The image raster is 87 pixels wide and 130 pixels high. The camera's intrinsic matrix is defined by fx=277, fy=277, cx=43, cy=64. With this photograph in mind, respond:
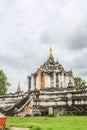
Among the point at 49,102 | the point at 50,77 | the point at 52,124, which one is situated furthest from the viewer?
the point at 50,77

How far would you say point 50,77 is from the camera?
5703 centimetres

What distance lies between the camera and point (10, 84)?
66.1m

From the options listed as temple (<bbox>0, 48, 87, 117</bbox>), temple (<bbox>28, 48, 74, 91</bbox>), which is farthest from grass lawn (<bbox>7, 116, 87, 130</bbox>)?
temple (<bbox>28, 48, 74, 91</bbox>)

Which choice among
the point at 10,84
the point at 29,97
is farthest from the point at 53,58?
the point at 29,97

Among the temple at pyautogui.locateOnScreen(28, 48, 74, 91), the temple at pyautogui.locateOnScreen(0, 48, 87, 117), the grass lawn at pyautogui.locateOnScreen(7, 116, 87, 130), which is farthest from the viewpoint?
the temple at pyautogui.locateOnScreen(28, 48, 74, 91)

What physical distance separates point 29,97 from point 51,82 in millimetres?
14435

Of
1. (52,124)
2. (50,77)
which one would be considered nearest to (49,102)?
(50,77)

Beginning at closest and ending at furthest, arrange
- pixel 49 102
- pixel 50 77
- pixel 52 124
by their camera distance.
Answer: pixel 52 124, pixel 49 102, pixel 50 77

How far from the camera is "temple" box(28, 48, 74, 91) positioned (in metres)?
56.9

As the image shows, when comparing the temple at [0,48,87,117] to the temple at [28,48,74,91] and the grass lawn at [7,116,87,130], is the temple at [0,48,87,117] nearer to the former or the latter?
the temple at [28,48,74,91]

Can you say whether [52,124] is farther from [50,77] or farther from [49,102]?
[50,77]

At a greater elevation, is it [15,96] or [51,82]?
[51,82]

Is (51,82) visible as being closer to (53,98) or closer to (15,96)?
(15,96)

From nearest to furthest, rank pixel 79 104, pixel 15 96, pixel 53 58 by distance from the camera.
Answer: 1. pixel 79 104
2. pixel 15 96
3. pixel 53 58
